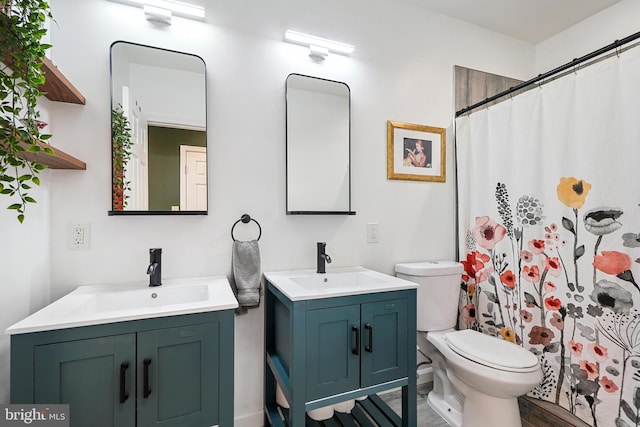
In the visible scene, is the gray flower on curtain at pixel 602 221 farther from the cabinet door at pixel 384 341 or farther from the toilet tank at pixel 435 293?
the cabinet door at pixel 384 341

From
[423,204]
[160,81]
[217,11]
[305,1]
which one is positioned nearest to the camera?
[160,81]

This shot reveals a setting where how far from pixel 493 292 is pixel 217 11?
8.06ft

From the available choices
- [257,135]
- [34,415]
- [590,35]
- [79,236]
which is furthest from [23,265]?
[590,35]

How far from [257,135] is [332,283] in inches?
38.5

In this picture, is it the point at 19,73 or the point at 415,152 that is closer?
the point at 19,73

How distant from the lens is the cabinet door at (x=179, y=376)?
1131 millimetres

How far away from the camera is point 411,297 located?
157 centimetres

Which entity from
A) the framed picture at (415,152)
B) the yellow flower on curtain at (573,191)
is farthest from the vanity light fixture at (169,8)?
the yellow flower on curtain at (573,191)

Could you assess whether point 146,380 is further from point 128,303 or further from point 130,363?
point 128,303

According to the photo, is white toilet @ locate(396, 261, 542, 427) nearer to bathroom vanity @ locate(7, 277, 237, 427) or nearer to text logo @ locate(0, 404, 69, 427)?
bathroom vanity @ locate(7, 277, 237, 427)

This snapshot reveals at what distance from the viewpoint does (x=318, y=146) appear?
1.93m

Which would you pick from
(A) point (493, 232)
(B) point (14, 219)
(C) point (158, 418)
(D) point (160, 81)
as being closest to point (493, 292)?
(A) point (493, 232)

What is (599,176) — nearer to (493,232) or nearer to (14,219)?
(493,232)

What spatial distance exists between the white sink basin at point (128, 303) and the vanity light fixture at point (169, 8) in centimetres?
139
